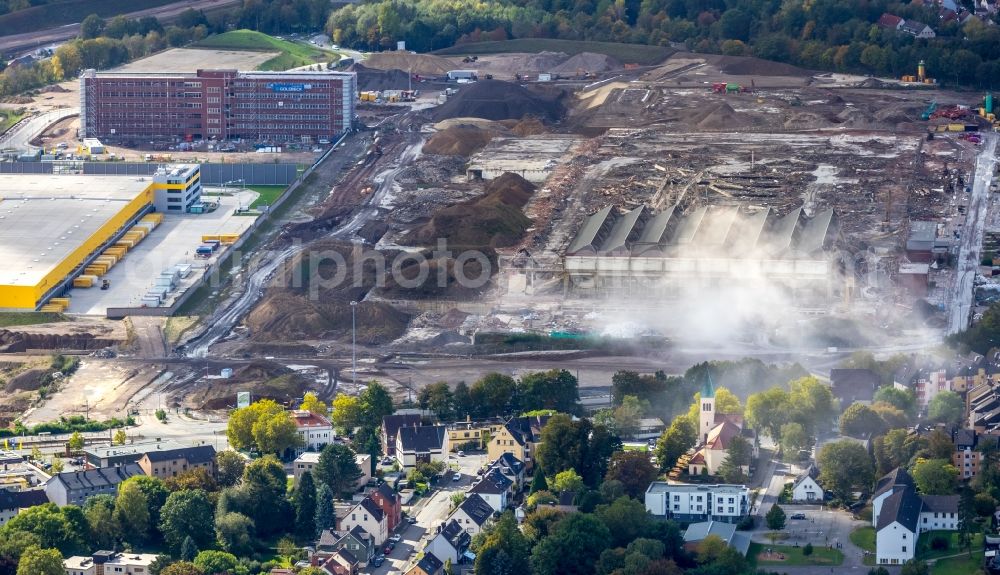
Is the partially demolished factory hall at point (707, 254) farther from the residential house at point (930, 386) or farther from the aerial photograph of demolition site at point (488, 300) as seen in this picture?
the residential house at point (930, 386)

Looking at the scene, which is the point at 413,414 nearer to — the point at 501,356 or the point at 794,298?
the point at 501,356

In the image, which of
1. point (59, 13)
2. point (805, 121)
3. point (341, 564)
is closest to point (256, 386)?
point (341, 564)

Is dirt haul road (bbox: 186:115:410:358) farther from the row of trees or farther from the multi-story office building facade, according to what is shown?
the row of trees

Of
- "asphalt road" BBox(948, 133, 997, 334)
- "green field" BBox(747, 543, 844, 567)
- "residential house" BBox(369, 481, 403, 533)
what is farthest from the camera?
"asphalt road" BBox(948, 133, 997, 334)

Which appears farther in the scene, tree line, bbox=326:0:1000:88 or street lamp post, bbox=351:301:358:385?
tree line, bbox=326:0:1000:88

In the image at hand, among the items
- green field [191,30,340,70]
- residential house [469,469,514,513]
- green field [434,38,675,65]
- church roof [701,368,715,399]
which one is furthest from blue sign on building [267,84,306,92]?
residential house [469,469,514,513]

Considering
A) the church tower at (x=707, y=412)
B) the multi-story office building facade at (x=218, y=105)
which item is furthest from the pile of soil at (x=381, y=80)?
the church tower at (x=707, y=412)

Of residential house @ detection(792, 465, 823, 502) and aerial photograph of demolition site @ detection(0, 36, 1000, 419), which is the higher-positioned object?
residential house @ detection(792, 465, 823, 502)
